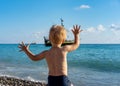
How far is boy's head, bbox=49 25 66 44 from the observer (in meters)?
5.38


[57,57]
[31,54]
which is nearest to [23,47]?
[31,54]

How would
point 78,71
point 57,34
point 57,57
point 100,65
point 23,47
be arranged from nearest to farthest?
point 57,34 < point 57,57 < point 23,47 < point 78,71 < point 100,65

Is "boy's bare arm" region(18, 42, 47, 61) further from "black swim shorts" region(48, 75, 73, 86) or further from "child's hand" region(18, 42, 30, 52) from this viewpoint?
"black swim shorts" region(48, 75, 73, 86)

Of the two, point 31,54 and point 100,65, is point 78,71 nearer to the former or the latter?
point 100,65

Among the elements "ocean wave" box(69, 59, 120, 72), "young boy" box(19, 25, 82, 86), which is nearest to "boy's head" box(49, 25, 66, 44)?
"young boy" box(19, 25, 82, 86)

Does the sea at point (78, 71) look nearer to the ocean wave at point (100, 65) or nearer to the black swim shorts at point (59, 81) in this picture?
the ocean wave at point (100, 65)

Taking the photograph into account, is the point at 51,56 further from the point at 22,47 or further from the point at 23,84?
the point at 23,84

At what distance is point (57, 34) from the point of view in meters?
5.38

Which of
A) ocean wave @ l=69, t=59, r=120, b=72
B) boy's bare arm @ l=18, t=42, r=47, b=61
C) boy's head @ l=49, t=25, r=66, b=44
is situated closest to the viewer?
boy's head @ l=49, t=25, r=66, b=44

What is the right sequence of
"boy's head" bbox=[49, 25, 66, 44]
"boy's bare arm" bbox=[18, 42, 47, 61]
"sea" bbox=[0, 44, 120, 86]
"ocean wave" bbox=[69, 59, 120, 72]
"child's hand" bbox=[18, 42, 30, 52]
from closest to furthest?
"boy's head" bbox=[49, 25, 66, 44], "boy's bare arm" bbox=[18, 42, 47, 61], "child's hand" bbox=[18, 42, 30, 52], "sea" bbox=[0, 44, 120, 86], "ocean wave" bbox=[69, 59, 120, 72]

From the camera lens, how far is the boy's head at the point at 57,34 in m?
5.38

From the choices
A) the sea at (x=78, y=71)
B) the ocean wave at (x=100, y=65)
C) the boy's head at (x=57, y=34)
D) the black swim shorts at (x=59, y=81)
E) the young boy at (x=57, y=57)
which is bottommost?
the ocean wave at (x=100, y=65)

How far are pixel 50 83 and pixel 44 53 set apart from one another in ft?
1.58

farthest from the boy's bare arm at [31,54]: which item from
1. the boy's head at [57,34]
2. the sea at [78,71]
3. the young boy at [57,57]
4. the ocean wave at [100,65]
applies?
the ocean wave at [100,65]
